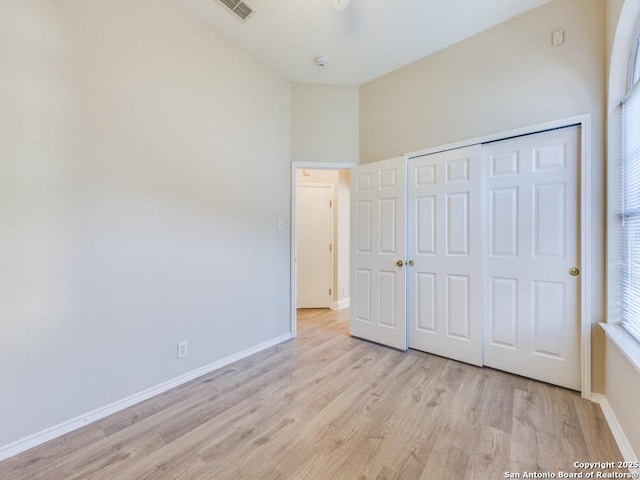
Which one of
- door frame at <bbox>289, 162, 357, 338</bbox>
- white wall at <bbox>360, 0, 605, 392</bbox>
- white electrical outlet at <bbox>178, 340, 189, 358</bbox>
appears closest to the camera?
white wall at <bbox>360, 0, 605, 392</bbox>

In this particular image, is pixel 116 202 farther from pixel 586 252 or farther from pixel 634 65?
pixel 634 65

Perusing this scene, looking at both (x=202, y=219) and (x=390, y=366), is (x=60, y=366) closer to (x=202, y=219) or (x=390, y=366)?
(x=202, y=219)

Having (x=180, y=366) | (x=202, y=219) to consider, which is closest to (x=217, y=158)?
(x=202, y=219)

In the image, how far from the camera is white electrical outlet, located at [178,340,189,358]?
→ 2189 millimetres

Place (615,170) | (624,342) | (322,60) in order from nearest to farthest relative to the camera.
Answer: (624,342), (615,170), (322,60)

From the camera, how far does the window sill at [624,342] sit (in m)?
1.39

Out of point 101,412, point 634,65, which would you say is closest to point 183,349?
point 101,412

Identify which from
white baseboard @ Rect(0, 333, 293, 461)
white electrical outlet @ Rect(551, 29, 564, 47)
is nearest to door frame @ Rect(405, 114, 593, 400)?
white electrical outlet @ Rect(551, 29, 564, 47)

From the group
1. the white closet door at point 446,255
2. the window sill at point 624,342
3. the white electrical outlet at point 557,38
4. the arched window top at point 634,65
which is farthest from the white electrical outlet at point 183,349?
the white electrical outlet at point 557,38

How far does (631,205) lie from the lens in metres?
1.69

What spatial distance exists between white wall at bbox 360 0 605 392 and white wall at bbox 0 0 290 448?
1.57m

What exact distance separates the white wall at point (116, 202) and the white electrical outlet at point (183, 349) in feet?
0.17

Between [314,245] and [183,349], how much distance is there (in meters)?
2.66

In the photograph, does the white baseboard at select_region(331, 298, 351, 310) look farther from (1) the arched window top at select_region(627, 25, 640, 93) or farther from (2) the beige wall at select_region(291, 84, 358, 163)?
(1) the arched window top at select_region(627, 25, 640, 93)
